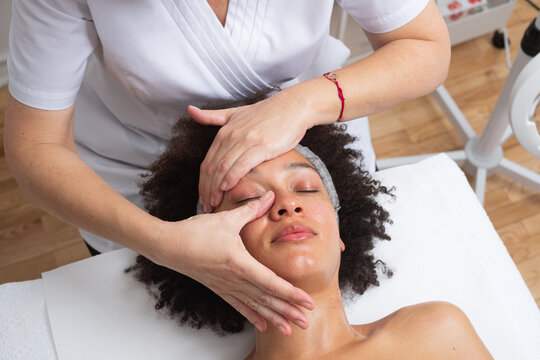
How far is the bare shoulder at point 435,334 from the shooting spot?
1082 mm

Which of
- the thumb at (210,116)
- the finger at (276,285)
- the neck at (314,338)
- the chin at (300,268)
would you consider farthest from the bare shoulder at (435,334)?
the thumb at (210,116)

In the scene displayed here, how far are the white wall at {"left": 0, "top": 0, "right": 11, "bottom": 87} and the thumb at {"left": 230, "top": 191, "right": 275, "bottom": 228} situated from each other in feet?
5.62

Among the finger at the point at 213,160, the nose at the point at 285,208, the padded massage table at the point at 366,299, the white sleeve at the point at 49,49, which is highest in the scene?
the white sleeve at the point at 49,49

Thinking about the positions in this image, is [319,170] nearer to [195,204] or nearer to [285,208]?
[285,208]

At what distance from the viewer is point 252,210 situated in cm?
98

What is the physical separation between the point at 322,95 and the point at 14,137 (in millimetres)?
626

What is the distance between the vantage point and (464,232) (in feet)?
4.51

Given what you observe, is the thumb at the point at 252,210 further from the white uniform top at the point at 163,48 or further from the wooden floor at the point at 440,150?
the wooden floor at the point at 440,150

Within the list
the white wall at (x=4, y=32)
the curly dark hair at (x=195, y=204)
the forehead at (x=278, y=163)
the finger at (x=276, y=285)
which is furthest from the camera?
the white wall at (x=4, y=32)

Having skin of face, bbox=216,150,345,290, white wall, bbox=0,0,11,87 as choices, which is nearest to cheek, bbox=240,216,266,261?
skin of face, bbox=216,150,345,290

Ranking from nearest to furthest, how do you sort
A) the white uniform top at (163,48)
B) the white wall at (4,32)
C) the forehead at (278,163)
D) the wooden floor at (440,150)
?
the white uniform top at (163,48) < the forehead at (278,163) < the wooden floor at (440,150) < the white wall at (4,32)

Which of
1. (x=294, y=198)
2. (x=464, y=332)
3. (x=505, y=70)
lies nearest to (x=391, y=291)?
(x=464, y=332)

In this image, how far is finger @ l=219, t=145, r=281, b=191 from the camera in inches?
40.4

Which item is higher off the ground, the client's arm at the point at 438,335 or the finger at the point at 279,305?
the finger at the point at 279,305
